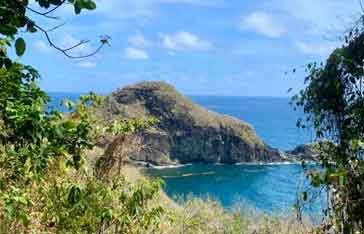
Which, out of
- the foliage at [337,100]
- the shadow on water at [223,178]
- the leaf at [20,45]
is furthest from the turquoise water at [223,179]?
the leaf at [20,45]

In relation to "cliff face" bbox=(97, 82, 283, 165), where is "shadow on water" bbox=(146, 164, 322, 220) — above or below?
below

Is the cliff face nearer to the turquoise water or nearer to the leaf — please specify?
the turquoise water

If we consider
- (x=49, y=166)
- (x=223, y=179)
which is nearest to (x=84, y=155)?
(x=49, y=166)

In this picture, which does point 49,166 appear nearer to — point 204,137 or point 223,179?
point 223,179

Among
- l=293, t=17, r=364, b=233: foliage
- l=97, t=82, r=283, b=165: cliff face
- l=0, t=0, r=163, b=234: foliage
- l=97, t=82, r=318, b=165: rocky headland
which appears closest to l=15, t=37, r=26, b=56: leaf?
l=0, t=0, r=163, b=234: foliage

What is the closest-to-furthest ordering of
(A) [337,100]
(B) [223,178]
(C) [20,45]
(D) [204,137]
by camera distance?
(C) [20,45] < (A) [337,100] < (B) [223,178] < (D) [204,137]

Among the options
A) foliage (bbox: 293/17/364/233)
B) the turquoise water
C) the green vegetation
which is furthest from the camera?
the turquoise water

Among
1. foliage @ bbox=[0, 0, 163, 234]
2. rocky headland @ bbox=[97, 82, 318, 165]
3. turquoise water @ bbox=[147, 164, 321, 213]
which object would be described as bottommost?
turquoise water @ bbox=[147, 164, 321, 213]

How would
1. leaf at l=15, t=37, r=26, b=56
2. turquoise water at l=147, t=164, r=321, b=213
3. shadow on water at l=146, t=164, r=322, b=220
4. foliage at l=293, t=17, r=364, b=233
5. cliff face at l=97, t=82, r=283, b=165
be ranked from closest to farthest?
leaf at l=15, t=37, r=26, b=56, foliage at l=293, t=17, r=364, b=233, turquoise water at l=147, t=164, r=321, b=213, shadow on water at l=146, t=164, r=322, b=220, cliff face at l=97, t=82, r=283, b=165

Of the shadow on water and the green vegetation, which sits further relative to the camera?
the shadow on water

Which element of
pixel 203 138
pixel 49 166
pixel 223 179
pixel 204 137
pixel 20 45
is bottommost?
pixel 223 179

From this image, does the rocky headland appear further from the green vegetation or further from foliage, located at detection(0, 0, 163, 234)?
foliage, located at detection(0, 0, 163, 234)

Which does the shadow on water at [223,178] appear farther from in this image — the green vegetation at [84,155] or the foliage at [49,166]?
the foliage at [49,166]

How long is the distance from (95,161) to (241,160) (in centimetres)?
7242
